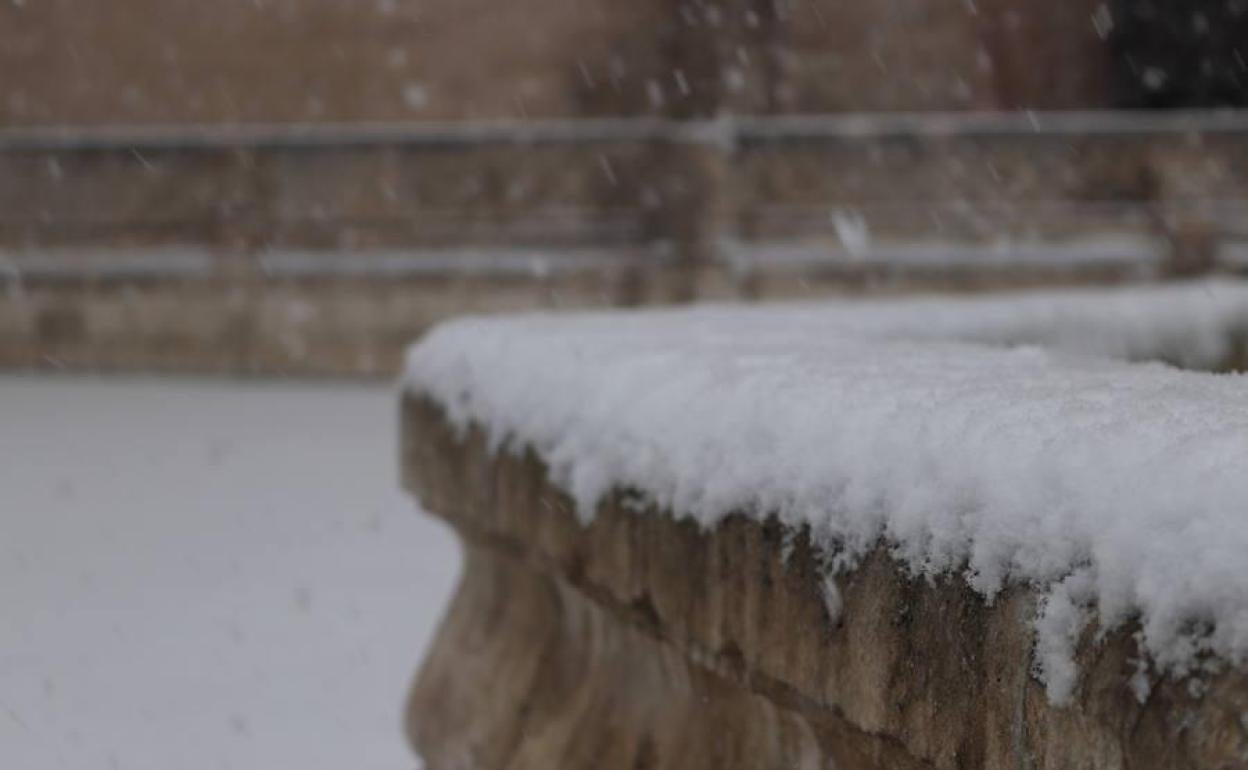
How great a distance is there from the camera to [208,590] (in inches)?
180

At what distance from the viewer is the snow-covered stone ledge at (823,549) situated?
93 centimetres

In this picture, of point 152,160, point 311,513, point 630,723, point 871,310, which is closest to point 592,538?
point 630,723

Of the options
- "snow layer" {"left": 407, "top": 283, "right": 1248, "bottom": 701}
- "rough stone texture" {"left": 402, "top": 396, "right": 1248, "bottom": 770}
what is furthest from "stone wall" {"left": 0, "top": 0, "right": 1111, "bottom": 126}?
"snow layer" {"left": 407, "top": 283, "right": 1248, "bottom": 701}

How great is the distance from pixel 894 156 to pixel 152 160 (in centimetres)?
417

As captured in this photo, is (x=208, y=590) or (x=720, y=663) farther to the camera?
(x=208, y=590)

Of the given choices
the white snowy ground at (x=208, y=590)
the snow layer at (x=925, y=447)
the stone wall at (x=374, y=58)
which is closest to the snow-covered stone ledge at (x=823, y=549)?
the snow layer at (x=925, y=447)

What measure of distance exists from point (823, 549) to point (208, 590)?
353cm

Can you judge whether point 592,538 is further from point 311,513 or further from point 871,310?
point 311,513

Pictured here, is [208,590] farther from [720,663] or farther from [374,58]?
[374,58]

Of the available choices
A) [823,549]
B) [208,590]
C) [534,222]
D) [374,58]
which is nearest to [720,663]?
[823,549]

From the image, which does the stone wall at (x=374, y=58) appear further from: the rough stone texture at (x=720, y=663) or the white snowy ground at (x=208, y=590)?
the rough stone texture at (x=720, y=663)

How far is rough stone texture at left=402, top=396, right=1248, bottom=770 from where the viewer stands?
3.15ft

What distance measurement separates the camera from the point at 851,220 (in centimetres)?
969

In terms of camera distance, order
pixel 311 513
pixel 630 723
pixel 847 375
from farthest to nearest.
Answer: pixel 311 513 → pixel 630 723 → pixel 847 375
